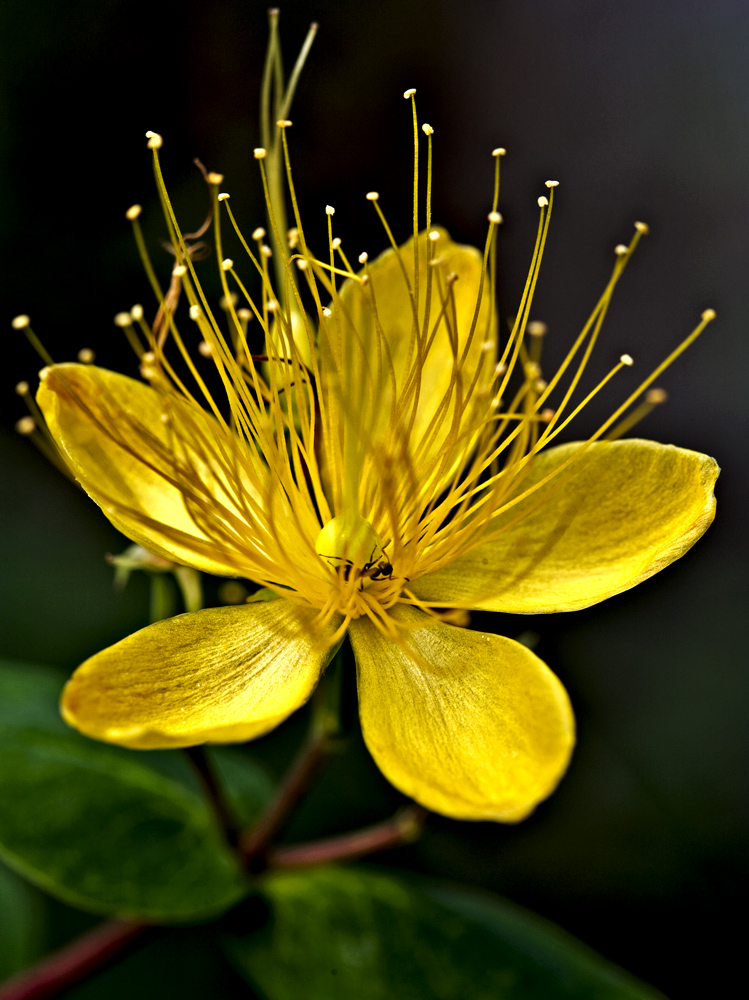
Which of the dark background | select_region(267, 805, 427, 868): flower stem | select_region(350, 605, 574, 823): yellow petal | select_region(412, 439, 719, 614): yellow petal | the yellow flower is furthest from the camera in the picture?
the dark background

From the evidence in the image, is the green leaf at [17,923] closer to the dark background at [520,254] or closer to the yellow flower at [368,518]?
the dark background at [520,254]

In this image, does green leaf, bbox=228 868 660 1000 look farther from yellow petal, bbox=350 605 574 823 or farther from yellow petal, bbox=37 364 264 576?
yellow petal, bbox=37 364 264 576

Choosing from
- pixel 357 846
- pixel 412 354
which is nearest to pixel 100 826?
pixel 357 846

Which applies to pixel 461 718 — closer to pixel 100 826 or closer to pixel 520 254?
pixel 100 826

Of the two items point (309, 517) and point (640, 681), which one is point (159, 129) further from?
point (640, 681)

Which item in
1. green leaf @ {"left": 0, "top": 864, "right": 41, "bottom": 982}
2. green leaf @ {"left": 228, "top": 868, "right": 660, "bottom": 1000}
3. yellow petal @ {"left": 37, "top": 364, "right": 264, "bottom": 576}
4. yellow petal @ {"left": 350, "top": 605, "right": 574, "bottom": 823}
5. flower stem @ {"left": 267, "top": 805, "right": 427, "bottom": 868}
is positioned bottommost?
green leaf @ {"left": 0, "top": 864, "right": 41, "bottom": 982}

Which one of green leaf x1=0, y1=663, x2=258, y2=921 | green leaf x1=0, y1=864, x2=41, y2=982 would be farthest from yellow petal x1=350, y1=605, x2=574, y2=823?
green leaf x1=0, y1=864, x2=41, y2=982
